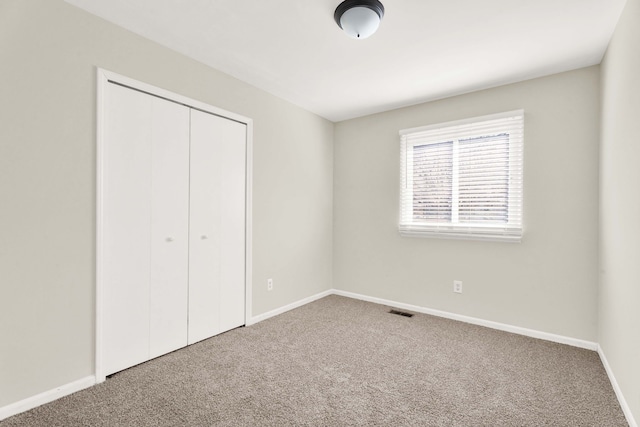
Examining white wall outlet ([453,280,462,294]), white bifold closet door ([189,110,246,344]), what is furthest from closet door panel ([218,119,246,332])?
white wall outlet ([453,280,462,294])

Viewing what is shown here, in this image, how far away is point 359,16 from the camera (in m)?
1.89

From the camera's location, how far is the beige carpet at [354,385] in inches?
67.6

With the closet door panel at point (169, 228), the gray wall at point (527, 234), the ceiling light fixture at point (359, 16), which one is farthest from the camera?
the gray wall at point (527, 234)

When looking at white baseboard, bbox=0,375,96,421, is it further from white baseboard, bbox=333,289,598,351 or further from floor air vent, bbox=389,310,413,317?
white baseboard, bbox=333,289,598,351

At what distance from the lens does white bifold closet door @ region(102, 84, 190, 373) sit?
2.13 meters

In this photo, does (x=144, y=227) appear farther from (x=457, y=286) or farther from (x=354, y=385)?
(x=457, y=286)

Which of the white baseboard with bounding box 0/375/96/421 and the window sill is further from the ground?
the window sill

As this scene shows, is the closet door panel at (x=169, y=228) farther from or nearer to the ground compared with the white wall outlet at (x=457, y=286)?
farther from the ground

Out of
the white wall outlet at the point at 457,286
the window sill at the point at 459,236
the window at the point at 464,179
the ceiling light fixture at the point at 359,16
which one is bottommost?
the white wall outlet at the point at 457,286

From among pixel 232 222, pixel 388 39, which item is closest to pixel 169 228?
pixel 232 222

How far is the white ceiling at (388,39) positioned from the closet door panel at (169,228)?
62 centimetres

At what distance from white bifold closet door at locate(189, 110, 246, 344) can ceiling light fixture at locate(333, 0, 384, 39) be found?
1446mm

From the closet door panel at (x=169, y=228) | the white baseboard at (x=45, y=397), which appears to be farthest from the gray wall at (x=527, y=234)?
the white baseboard at (x=45, y=397)

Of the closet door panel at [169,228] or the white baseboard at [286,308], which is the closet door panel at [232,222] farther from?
the closet door panel at [169,228]
